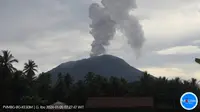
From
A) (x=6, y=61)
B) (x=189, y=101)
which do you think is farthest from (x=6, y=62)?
(x=189, y=101)

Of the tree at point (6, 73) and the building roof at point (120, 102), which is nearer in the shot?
the building roof at point (120, 102)

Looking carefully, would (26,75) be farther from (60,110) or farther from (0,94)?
(60,110)

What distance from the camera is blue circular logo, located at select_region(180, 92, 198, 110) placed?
1188cm

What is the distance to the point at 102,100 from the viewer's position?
215 feet

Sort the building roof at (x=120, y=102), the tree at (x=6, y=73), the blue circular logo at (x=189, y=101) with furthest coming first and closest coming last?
the tree at (x=6, y=73) → the building roof at (x=120, y=102) → the blue circular logo at (x=189, y=101)

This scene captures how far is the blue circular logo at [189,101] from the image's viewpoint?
39.0ft

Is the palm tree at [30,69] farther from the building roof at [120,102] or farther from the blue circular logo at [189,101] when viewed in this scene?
the blue circular logo at [189,101]

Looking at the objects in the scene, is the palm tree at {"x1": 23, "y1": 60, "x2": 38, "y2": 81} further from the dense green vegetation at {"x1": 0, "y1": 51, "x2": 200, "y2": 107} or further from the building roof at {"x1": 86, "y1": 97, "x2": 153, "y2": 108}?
the building roof at {"x1": 86, "y1": 97, "x2": 153, "y2": 108}

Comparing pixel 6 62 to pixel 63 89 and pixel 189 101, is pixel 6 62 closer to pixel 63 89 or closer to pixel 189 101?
pixel 63 89

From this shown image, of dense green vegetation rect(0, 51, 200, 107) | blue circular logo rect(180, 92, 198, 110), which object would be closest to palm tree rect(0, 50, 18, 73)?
dense green vegetation rect(0, 51, 200, 107)

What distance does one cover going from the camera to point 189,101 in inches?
477

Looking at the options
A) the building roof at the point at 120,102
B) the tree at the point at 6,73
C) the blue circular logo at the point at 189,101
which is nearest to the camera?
the blue circular logo at the point at 189,101

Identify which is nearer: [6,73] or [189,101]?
[189,101]

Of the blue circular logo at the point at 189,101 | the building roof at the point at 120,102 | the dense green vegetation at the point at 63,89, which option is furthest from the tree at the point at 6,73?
the blue circular logo at the point at 189,101
